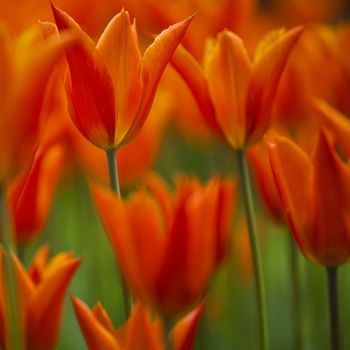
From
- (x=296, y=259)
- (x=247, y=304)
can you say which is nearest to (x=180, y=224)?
(x=296, y=259)

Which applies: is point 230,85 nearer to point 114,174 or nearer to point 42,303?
point 114,174

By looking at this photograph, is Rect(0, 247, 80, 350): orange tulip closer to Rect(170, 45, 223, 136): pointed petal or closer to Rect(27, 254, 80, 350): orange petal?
Rect(27, 254, 80, 350): orange petal

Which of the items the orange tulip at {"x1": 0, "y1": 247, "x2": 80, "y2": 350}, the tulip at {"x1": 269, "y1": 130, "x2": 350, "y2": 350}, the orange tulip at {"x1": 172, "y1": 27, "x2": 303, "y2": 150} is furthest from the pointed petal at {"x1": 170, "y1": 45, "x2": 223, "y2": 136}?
the orange tulip at {"x1": 0, "y1": 247, "x2": 80, "y2": 350}

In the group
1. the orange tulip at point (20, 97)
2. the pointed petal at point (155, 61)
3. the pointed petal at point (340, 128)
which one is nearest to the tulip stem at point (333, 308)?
the pointed petal at point (340, 128)

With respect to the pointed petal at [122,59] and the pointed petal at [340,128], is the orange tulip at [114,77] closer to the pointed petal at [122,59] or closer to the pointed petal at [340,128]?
the pointed petal at [122,59]

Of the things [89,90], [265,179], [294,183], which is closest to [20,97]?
[89,90]
